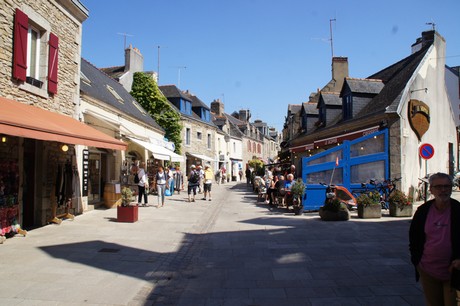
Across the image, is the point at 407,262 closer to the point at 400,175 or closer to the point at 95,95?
the point at 400,175

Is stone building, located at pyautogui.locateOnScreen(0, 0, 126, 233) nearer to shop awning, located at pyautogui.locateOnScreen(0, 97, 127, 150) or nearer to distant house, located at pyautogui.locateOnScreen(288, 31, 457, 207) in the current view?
shop awning, located at pyautogui.locateOnScreen(0, 97, 127, 150)

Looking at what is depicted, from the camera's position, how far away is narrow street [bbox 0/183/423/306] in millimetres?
4391

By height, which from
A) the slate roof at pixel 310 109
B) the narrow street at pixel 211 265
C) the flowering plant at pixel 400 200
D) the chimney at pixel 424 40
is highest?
the chimney at pixel 424 40

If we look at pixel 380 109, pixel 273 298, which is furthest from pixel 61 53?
pixel 380 109

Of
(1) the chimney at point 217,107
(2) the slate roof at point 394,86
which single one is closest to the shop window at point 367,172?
(2) the slate roof at point 394,86

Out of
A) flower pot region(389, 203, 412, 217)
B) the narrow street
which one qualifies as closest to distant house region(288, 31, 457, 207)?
flower pot region(389, 203, 412, 217)

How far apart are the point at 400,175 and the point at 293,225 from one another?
6169mm

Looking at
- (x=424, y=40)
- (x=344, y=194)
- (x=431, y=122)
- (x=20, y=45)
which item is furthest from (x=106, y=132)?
(x=424, y=40)

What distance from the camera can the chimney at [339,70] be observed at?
24.2m

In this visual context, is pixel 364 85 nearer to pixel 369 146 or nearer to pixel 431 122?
pixel 431 122

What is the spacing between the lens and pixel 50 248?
21.9ft

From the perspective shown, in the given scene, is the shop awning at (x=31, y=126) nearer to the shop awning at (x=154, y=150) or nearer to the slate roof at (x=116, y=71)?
the shop awning at (x=154, y=150)

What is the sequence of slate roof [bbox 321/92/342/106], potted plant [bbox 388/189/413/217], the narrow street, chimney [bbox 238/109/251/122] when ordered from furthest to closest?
chimney [bbox 238/109/251/122] → slate roof [bbox 321/92/342/106] → potted plant [bbox 388/189/413/217] → the narrow street

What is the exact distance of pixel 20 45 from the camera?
7.84 metres
